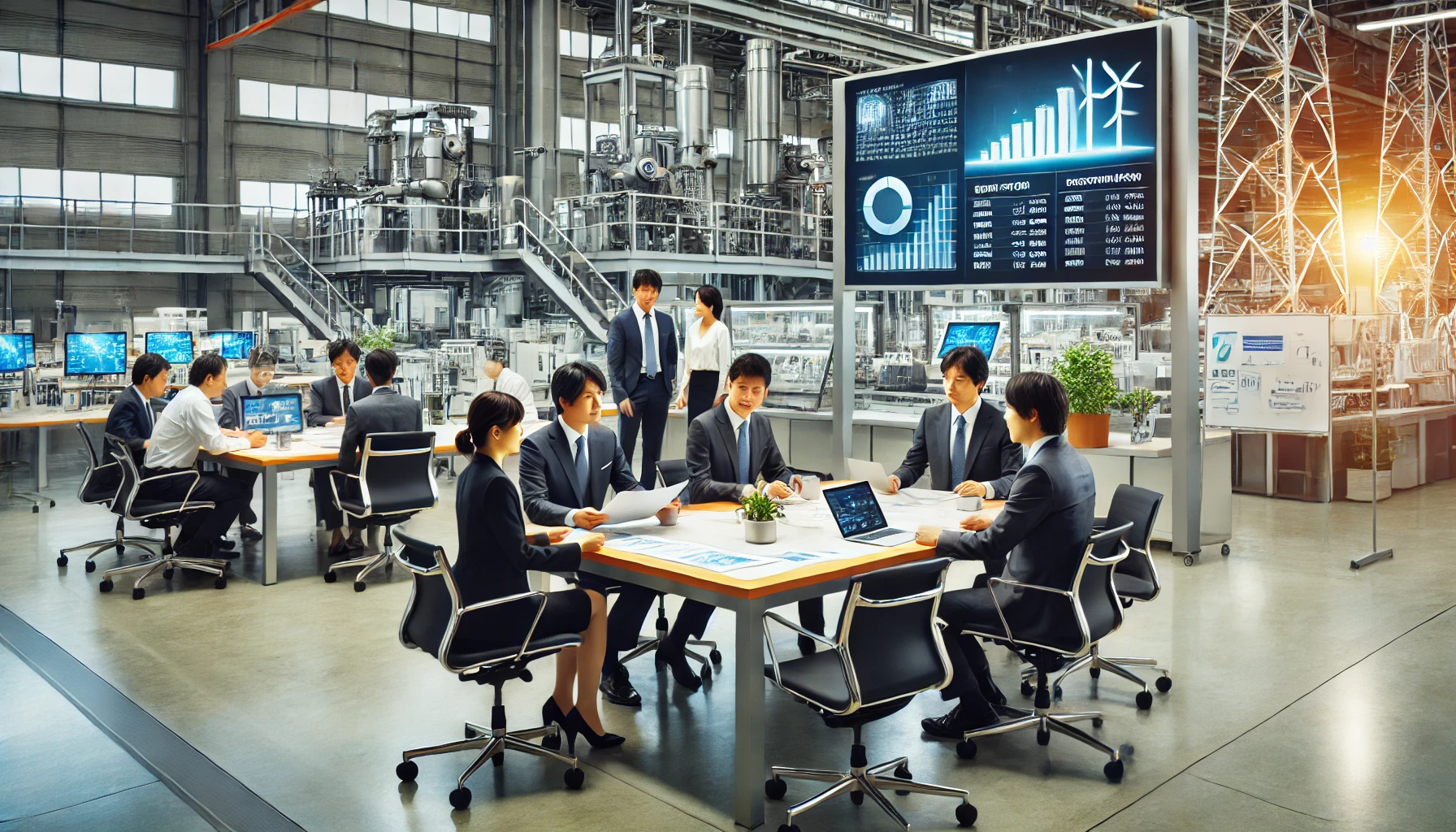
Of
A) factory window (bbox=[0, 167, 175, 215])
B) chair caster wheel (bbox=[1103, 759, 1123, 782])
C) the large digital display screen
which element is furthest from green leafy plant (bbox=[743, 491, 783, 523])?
factory window (bbox=[0, 167, 175, 215])

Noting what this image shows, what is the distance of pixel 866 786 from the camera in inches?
127

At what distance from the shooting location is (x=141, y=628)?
17.7 feet

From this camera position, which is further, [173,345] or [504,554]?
[173,345]

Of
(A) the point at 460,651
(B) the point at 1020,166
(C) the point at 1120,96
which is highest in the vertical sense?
(C) the point at 1120,96

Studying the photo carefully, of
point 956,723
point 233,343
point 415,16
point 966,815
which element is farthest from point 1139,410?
point 415,16

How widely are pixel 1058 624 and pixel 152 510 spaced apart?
5071 millimetres

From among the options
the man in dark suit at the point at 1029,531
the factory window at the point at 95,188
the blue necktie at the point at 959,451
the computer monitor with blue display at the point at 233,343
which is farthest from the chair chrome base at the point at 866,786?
the factory window at the point at 95,188

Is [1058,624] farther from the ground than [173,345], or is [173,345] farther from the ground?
[173,345]

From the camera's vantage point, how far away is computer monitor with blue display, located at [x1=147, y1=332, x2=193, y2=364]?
11.2m

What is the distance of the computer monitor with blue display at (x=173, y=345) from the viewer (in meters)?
11.2

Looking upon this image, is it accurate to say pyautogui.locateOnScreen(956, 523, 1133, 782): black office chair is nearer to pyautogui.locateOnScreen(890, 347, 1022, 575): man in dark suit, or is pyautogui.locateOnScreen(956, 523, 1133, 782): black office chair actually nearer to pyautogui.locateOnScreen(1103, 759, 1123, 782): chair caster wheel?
pyautogui.locateOnScreen(1103, 759, 1123, 782): chair caster wheel

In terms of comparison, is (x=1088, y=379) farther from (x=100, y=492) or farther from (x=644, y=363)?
(x=100, y=492)

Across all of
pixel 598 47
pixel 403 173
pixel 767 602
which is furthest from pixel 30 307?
pixel 767 602

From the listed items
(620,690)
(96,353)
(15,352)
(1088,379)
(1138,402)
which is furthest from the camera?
(96,353)
